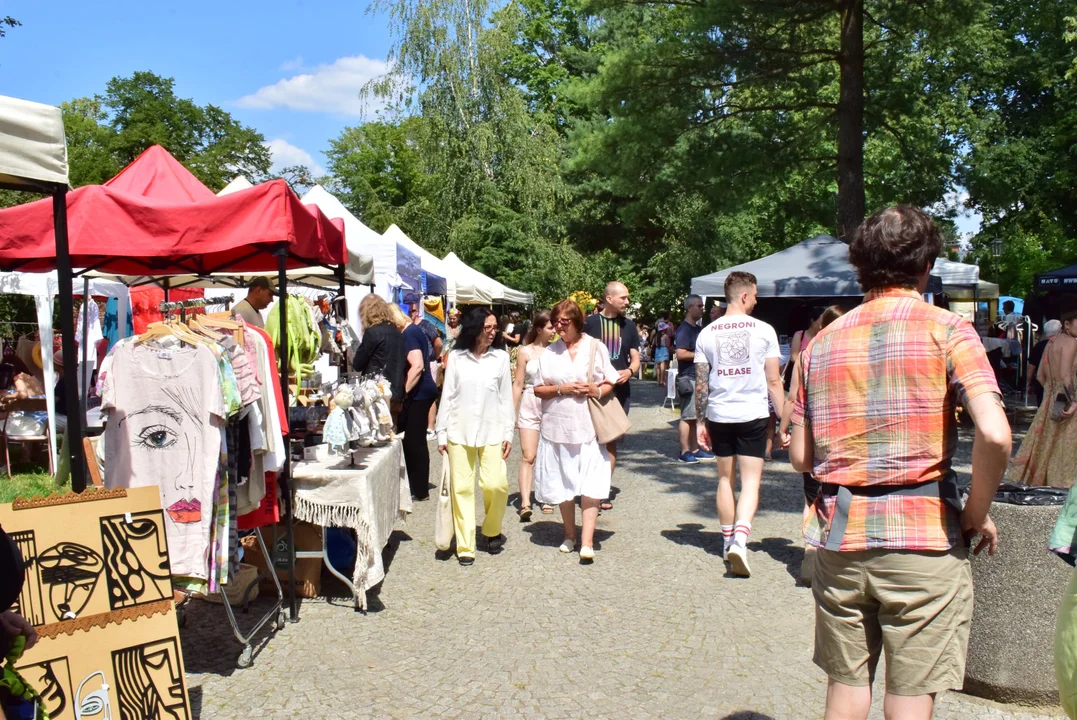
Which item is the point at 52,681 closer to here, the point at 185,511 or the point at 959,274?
the point at 185,511

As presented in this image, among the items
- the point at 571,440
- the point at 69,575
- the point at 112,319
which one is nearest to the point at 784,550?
the point at 571,440

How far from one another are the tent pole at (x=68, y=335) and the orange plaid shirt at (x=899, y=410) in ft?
8.61

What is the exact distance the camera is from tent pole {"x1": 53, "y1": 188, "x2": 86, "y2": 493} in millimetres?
3238

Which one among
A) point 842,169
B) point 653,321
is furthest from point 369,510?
point 653,321

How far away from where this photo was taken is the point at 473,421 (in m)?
6.06

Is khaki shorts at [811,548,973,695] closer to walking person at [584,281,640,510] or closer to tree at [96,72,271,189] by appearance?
walking person at [584,281,640,510]

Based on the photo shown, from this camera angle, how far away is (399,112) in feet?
84.1

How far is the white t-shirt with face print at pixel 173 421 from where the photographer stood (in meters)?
4.10

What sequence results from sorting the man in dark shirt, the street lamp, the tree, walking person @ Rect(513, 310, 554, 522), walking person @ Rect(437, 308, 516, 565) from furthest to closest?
the tree, the street lamp, the man in dark shirt, walking person @ Rect(513, 310, 554, 522), walking person @ Rect(437, 308, 516, 565)

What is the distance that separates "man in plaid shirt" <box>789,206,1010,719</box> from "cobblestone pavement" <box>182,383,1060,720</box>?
1.44 meters

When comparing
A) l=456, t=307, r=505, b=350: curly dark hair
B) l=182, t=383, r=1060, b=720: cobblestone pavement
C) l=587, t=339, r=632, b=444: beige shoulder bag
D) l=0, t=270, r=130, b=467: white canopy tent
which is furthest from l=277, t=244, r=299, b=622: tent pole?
l=0, t=270, r=130, b=467: white canopy tent

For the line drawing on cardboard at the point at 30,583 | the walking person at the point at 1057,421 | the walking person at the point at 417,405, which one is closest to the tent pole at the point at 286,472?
the line drawing on cardboard at the point at 30,583

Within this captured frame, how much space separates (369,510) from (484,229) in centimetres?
2147

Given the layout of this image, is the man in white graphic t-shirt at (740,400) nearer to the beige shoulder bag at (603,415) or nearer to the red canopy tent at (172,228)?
the beige shoulder bag at (603,415)
